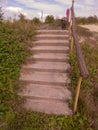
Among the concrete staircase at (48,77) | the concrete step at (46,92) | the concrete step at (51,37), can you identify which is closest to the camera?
the concrete staircase at (48,77)

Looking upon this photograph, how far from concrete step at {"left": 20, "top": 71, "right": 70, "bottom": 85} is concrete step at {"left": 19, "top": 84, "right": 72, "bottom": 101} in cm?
15

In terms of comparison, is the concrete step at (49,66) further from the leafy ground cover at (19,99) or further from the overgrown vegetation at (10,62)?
the overgrown vegetation at (10,62)

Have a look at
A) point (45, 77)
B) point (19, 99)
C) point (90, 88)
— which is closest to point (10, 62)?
point (45, 77)

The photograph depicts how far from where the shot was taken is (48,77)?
20.9ft

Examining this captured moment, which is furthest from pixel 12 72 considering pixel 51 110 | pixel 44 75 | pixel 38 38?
pixel 38 38

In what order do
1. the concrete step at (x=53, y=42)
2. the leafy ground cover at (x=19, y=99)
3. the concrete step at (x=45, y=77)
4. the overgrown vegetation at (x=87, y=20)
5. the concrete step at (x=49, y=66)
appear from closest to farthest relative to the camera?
the leafy ground cover at (x=19, y=99), the concrete step at (x=45, y=77), the concrete step at (x=49, y=66), the concrete step at (x=53, y=42), the overgrown vegetation at (x=87, y=20)

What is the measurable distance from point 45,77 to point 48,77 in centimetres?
8

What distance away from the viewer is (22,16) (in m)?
11.8

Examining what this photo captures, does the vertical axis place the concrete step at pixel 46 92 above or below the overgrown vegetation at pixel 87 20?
below

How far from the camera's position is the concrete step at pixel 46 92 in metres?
5.64

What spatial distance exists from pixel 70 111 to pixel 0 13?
5276mm

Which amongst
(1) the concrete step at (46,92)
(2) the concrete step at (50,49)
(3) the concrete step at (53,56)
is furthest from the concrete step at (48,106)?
(2) the concrete step at (50,49)

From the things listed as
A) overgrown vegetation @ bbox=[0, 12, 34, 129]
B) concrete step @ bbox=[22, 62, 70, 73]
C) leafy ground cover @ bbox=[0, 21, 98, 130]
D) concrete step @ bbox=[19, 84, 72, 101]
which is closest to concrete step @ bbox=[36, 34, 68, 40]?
overgrown vegetation @ bbox=[0, 12, 34, 129]

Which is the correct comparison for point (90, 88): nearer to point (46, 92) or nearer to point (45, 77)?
point (46, 92)
